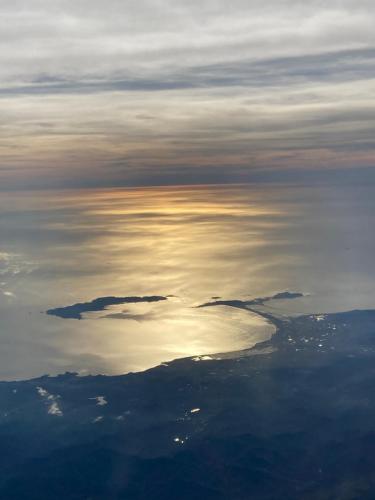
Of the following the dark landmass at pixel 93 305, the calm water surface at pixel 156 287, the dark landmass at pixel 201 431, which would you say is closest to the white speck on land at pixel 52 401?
the dark landmass at pixel 201 431

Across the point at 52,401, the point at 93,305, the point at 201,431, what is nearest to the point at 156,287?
the point at 93,305

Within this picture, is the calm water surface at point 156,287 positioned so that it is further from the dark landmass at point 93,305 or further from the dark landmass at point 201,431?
the dark landmass at point 201,431

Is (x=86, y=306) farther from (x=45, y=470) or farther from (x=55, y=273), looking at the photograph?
(x=45, y=470)

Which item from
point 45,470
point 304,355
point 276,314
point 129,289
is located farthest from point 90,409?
point 129,289

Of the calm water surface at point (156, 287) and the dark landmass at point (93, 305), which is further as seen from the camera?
the dark landmass at point (93, 305)

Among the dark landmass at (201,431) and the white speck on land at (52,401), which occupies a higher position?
the white speck on land at (52,401)

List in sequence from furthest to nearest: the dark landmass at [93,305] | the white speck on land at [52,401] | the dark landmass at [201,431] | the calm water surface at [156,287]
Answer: the dark landmass at [93,305] < the calm water surface at [156,287] < the white speck on land at [52,401] < the dark landmass at [201,431]
